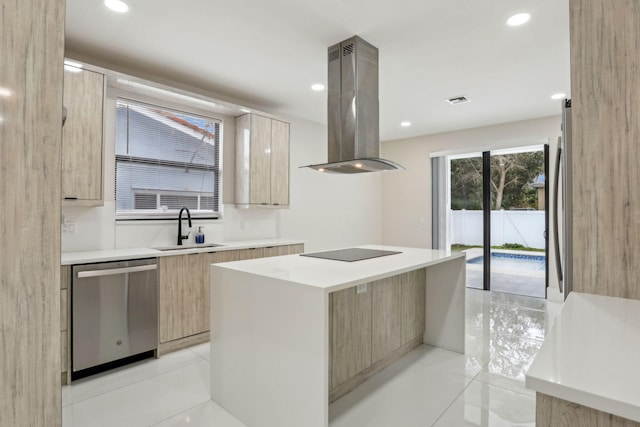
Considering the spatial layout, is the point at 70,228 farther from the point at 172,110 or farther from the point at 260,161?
the point at 260,161

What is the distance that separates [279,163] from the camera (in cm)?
430

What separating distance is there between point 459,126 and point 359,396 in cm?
457

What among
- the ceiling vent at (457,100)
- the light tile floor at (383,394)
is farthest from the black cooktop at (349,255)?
the ceiling vent at (457,100)

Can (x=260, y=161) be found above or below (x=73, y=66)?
below

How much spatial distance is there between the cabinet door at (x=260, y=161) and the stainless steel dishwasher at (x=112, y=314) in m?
1.50

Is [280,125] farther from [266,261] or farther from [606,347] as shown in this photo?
[606,347]

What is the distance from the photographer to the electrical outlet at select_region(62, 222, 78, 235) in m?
2.92

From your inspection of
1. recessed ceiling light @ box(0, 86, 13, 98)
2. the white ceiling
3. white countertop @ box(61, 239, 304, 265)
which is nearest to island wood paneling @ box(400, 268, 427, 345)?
white countertop @ box(61, 239, 304, 265)

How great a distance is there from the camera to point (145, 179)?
137 inches

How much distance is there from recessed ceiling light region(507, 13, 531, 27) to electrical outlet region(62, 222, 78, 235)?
3.84 meters

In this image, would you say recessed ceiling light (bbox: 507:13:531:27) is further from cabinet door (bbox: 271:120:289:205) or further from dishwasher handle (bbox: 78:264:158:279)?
dishwasher handle (bbox: 78:264:158:279)

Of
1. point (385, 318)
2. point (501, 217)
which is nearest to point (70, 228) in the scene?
point (385, 318)

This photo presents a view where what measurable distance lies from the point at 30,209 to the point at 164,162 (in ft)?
9.12

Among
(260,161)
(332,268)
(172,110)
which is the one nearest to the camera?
(332,268)
